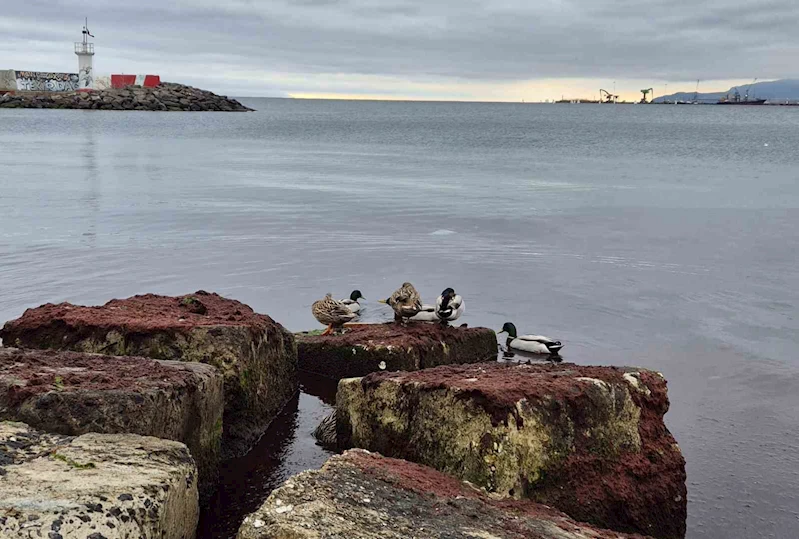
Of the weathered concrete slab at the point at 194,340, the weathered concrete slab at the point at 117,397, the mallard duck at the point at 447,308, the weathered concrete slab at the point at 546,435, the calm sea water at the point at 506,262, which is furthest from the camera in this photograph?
the mallard duck at the point at 447,308

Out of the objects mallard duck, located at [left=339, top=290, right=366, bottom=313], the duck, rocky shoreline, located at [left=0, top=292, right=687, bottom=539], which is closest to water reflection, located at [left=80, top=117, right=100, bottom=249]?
mallard duck, located at [left=339, top=290, right=366, bottom=313]

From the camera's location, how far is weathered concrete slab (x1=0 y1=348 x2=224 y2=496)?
17.8ft

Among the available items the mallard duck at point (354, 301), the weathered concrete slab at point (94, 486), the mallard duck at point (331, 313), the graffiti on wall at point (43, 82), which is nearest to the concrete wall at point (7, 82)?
the graffiti on wall at point (43, 82)

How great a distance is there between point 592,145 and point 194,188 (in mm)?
45300

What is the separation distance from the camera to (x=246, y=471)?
24.0 ft

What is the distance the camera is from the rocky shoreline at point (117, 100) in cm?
10888

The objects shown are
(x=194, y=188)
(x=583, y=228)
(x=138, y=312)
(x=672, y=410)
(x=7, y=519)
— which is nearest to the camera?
(x=7, y=519)

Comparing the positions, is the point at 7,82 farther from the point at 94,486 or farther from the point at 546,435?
the point at 94,486

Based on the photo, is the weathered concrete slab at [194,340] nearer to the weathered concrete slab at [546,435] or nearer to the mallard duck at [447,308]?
the weathered concrete slab at [546,435]

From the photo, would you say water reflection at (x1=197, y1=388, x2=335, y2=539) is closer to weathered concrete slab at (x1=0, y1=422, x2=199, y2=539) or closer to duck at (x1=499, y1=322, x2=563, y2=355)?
weathered concrete slab at (x1=0, y1=422, x2=199, y2=539)

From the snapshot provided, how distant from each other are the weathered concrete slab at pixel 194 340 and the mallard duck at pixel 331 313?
243 centimetres

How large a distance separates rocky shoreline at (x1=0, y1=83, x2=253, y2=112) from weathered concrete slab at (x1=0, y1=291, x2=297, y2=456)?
108389mm

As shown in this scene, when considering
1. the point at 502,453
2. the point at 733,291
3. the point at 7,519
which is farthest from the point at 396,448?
the point at 733,291

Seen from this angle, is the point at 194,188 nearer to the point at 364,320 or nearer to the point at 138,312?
the point at 364,320
